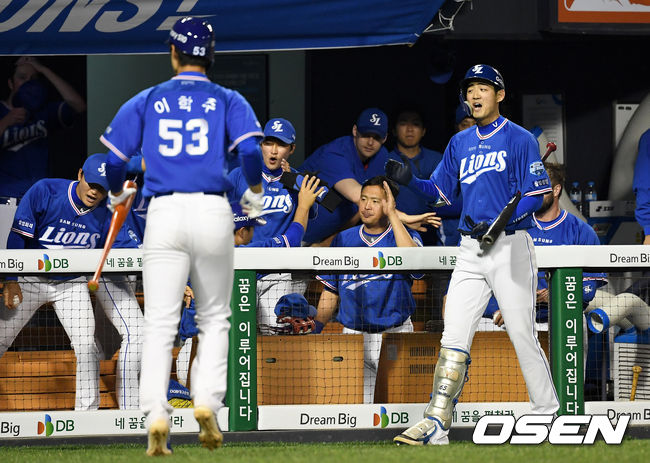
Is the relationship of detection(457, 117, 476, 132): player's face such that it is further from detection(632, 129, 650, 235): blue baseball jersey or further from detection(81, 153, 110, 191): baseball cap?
detection(81, 153, 110, 191): baseball cap

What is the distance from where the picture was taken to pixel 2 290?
651 cm

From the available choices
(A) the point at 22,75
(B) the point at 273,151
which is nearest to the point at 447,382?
(B) the point at 273,151

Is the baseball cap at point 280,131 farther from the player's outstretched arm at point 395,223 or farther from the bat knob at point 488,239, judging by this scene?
the bat knob at point 488,239

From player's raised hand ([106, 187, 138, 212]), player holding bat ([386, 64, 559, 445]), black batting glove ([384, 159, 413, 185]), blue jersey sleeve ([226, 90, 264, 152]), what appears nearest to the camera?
blue jersey sleeve ([226, 90, 264, 152])

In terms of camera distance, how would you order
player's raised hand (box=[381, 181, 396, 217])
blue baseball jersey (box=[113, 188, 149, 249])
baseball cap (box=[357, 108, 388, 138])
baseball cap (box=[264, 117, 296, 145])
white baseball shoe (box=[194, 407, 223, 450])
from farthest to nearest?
baseball cap (box=[357, 108, 388, 138]) → baseball cap (box=[264, 117, 296, 145]) → blue baseball jersey (box=[113, 188, 149, 249]) → player's raised hand (box=[381, 181, 396, 217]) → white baseball shoe (box=[194, 407, 223, 450])

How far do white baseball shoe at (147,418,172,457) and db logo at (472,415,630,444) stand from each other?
161cm

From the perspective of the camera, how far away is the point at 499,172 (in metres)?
6.02

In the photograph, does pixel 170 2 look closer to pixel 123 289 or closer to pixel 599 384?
pixel 123 289

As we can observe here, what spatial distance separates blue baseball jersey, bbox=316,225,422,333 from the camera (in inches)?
259

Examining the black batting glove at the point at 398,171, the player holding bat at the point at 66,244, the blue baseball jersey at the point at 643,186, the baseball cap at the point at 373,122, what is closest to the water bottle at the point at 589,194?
the blue baseball jersey at the point at 643,186

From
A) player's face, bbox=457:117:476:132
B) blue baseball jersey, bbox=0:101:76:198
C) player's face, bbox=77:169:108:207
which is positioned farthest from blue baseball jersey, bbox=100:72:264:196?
blue baseball jersey, bbox=0:101:76:198

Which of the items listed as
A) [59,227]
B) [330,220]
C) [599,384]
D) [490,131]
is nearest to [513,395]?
→ [599,384]

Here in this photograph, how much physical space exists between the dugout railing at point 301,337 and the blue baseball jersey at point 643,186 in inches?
72.2

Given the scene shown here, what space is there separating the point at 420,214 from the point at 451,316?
227 centimetres
